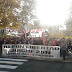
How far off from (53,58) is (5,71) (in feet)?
16.3

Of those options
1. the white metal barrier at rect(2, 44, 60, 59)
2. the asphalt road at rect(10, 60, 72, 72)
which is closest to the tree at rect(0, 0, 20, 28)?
the white metal barrier at rect(2, 44, 60, 59)

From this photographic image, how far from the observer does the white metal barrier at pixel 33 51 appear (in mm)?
10617

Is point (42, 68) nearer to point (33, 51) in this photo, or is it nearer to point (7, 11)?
point (33, 51)

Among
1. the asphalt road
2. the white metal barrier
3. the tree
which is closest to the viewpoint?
the asphalt road

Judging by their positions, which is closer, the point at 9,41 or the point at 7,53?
the point at 7,53

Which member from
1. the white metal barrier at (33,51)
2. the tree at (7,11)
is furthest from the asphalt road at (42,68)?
the tree at (7,11)

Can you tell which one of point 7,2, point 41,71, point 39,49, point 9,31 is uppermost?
point 7,2

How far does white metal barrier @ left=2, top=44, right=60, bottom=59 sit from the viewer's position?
34.8ft

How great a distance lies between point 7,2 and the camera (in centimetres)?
1477

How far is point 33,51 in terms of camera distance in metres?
11.0

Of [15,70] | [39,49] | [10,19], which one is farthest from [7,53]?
[10,19]

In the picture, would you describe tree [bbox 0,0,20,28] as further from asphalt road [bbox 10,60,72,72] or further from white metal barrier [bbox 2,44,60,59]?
asphalt road [bbox 10,60,72,72]

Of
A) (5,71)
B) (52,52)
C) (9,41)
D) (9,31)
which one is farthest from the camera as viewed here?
(9,31)

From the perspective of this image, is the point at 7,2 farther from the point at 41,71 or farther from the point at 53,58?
the point at 41,71
